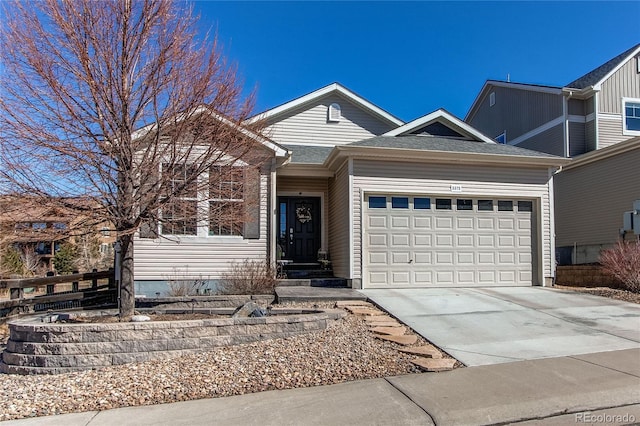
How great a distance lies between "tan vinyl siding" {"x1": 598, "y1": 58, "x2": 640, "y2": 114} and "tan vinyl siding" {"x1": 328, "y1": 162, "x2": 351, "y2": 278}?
12.4 meters

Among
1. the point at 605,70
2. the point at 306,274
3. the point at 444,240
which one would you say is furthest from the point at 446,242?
the point at 605,70

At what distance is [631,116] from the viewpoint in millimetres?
18453

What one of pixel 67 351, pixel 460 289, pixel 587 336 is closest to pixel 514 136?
pixel 460 289

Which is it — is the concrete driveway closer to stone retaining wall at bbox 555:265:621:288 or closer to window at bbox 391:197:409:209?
window at bbox 391:197:409:209

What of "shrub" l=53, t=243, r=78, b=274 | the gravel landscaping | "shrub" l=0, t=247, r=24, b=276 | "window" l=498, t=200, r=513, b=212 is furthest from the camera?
"shrub" l=53, t=243, r=78, b=274

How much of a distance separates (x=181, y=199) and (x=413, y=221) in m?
6.42

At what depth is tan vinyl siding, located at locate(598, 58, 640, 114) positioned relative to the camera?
18.1m

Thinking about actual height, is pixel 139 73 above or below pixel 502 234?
above

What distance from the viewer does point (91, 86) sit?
5.93 m

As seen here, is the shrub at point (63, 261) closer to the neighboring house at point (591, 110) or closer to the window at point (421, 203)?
the window at point (421, 203)

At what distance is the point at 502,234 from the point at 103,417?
10.3 m

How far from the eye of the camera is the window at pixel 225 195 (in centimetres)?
710

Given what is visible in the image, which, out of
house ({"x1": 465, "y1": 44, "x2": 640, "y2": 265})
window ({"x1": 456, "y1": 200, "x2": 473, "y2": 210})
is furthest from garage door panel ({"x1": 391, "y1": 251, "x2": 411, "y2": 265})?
house ({"x1": 465, "y1": 44, "x2": 640, "y2": 265})

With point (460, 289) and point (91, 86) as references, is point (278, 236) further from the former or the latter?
point (91, 86)
